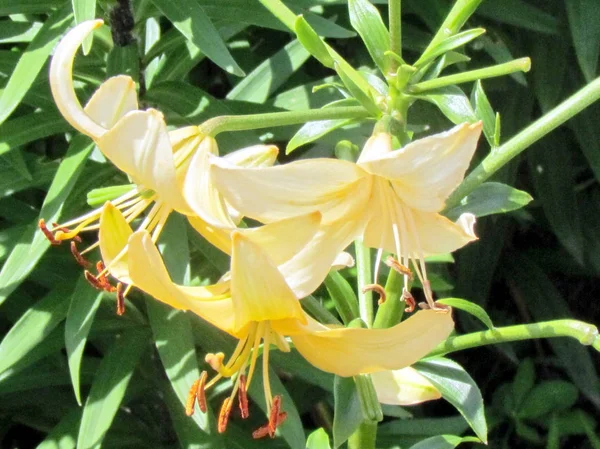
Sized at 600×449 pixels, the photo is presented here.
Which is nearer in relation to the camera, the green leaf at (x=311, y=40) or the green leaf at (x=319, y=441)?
the green leaf at (x=311, y=40)

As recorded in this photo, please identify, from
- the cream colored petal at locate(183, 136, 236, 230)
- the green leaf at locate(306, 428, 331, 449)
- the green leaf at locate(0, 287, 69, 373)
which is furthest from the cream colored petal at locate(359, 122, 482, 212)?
the green leaf at locate(0, 287, 69, 373)

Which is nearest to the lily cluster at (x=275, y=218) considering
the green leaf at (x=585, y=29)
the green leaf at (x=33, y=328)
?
the green leaf at (x=33, y=328)

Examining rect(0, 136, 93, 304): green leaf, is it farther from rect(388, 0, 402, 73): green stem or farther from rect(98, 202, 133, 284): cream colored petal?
rect(388, 0, 402, 73): green stem

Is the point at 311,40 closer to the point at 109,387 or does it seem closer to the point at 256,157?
the point at 256,157

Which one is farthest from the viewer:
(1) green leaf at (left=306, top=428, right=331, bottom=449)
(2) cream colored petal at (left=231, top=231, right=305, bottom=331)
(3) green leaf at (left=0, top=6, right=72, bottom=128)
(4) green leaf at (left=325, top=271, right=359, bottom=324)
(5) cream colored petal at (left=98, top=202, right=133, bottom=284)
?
(3) green leaf at (left=0, top=6, right=72, bottom=128)

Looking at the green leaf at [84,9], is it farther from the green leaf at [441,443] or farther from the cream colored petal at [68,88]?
the green leaf at [441,443]
